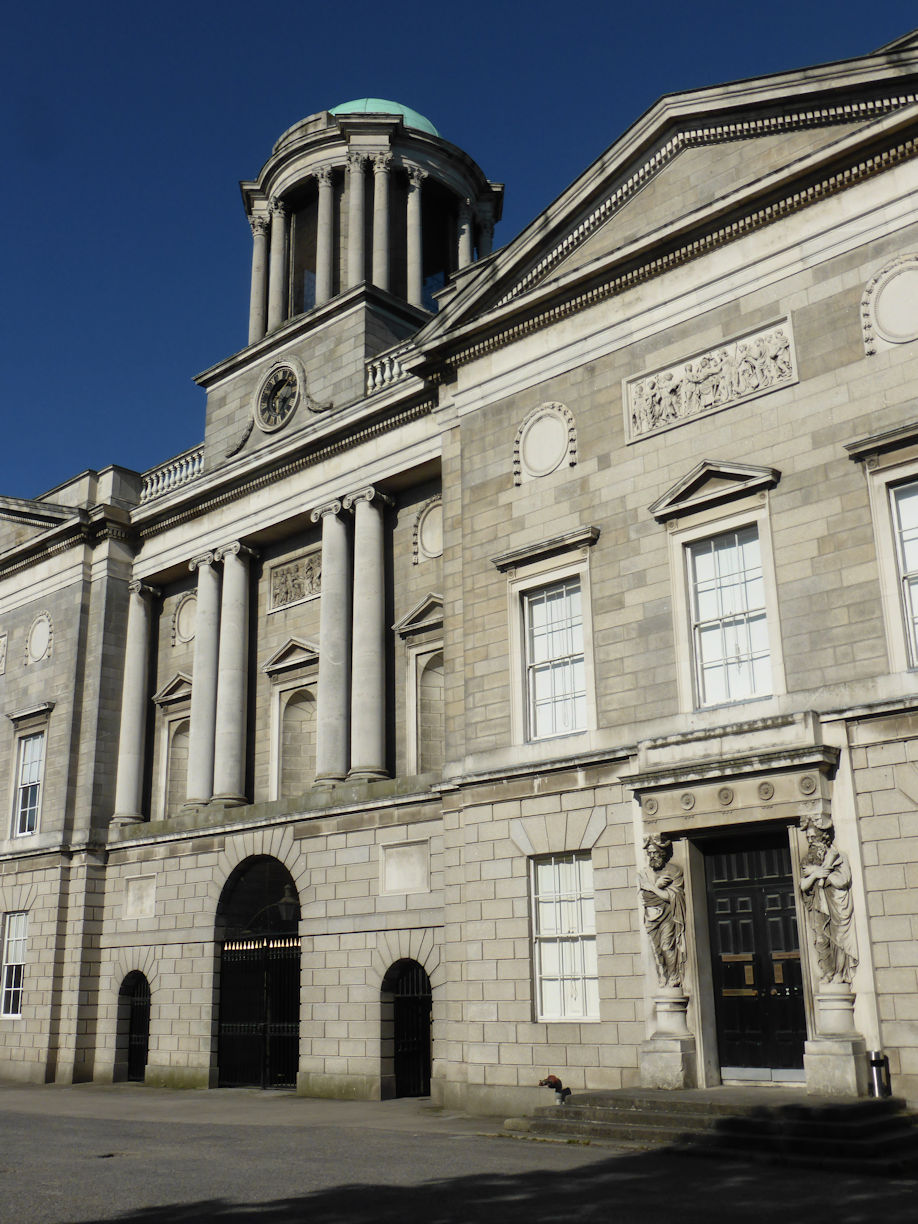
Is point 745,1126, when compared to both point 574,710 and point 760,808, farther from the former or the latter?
point 574,710

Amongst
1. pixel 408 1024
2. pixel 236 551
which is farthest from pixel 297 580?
pixel 408 1024

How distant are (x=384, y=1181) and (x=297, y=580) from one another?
16314 mm

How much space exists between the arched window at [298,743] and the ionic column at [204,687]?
64.1 inches

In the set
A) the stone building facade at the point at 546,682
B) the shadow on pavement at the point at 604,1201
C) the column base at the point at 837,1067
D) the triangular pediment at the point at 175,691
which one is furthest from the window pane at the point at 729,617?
the triangular pediment at the point at 175,691

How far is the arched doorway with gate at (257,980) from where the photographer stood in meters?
21.8

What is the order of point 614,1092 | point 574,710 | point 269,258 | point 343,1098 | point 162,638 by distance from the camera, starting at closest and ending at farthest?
point 614,1092 < point 574,710 < point 343,1098 < point 162,638 < point 269,258

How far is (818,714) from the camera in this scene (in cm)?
1406

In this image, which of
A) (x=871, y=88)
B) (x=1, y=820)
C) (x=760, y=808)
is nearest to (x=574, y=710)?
(x=760, y=808)

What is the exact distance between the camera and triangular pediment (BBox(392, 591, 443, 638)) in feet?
72.7

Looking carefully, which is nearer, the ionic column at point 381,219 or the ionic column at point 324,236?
the ionic column at point 381,219

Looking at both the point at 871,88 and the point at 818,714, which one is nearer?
the point at 818,714

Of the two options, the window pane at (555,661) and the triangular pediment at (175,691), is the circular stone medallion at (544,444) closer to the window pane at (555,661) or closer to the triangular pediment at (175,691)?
the window pane at (555,661)

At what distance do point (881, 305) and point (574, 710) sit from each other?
6.73 metres

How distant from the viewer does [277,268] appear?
30.2 metres
